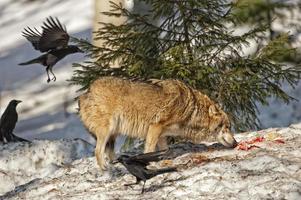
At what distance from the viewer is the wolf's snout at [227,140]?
9.29 m

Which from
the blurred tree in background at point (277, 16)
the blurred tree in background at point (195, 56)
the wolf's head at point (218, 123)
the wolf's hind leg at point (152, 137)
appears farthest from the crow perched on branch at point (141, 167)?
the blurred tree in background at point (277, 16)

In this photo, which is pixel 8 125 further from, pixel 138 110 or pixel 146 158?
pixel 146 158

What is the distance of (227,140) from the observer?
9.36 m

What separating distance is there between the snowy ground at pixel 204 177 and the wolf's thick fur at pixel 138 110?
310 mm

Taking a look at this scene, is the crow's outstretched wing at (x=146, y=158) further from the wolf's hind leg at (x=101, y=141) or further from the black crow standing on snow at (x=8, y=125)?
the black crow standing on snow at (x=8, y=125)

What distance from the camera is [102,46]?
1169 cm

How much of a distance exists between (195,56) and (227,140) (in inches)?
81.7

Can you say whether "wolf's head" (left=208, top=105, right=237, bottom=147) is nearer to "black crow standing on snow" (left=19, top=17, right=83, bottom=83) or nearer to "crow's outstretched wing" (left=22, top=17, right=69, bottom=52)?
"black crow standing on snow" (left=19, top=17, right=83, bottom=83)

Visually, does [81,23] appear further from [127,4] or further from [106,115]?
[106,115]

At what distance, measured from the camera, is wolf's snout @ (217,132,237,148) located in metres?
9.29

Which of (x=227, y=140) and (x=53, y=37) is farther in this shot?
(x=53, y=37)

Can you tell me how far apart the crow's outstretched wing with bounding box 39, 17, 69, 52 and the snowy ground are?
5.88ft

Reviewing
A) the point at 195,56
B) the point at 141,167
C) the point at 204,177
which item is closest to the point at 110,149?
the point at 141,167

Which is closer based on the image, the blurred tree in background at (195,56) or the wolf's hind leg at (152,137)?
the wolf's hind leg at (152,137)
